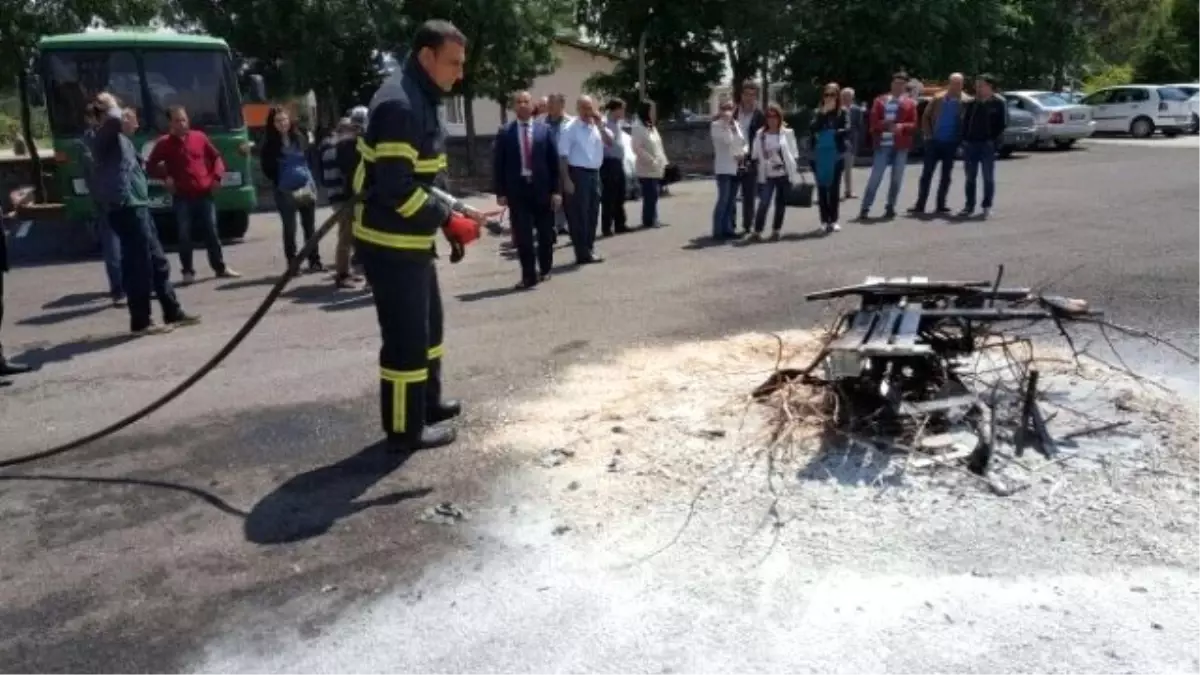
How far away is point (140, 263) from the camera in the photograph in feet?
27.2

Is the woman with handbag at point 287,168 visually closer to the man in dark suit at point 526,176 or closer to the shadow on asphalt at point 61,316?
the shadow on asphalt at point 61,316

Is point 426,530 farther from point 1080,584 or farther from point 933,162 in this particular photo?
point 933,162

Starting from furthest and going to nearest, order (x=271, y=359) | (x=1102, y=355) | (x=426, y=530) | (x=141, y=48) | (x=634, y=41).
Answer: (x=634, y=41) → (x=141, y=48) → (x=271, y=359) → (x=1102, y=355) → (x=426, y=530)

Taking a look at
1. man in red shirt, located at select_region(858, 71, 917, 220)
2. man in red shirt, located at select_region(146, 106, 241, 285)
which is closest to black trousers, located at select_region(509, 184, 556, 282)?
man in red shirt, located at select_region(146, 106, 241, 285)

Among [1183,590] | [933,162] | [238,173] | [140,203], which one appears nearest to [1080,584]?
[1183,590]

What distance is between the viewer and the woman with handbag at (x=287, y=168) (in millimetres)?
11086

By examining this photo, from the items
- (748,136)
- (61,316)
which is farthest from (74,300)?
(748,136)

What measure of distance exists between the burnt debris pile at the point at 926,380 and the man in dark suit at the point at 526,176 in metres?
4.45

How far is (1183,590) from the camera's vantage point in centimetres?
367

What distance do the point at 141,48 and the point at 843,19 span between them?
64.2ft

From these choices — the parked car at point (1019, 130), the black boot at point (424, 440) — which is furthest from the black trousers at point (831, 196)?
the parked car at point (1019, 130)

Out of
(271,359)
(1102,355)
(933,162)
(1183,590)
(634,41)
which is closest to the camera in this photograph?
(1183,590)

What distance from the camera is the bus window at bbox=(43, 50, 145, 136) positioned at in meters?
13.9

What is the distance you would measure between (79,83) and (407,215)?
37.1 ft
